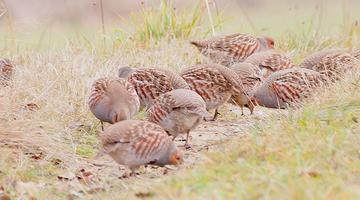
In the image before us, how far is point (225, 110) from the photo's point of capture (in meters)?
11.2

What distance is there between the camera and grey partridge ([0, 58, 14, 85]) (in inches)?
423

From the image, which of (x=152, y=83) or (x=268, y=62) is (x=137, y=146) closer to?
(x=152, y=83)

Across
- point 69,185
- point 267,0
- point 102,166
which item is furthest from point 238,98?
point 267,0

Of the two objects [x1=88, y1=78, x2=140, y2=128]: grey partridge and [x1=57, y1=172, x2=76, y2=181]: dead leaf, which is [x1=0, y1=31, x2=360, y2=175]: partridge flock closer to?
[x1=88, y1=78, x2=140, y2=128]: grey partridge

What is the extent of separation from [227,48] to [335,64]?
74.3 inches

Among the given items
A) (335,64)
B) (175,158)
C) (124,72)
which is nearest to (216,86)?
(124,72)

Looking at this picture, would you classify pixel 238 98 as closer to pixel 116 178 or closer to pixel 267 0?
pixel 116 178

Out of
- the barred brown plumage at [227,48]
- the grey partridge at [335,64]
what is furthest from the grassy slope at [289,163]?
the barred brown plumage at [227,48]

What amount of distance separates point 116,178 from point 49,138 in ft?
3.44

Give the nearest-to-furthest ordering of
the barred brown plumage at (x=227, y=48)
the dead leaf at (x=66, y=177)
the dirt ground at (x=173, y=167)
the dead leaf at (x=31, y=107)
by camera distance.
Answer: the dirt ground at (x=173, y=167) → the dead leaf at (x=66, y=177) → the dead leaf at (x=31, y=107) → the barred brown plumage at (x=227, y=48)

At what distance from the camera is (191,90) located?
32.3 ft

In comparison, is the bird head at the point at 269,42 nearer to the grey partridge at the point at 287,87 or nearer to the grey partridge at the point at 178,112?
the grey partridge at the point at 287,87

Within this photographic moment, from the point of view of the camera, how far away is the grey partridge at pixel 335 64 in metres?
10.8

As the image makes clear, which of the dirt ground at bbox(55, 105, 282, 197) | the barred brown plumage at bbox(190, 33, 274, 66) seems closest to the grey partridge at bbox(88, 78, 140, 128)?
the dirt ground at bbox(55, 105, 282, 197)
